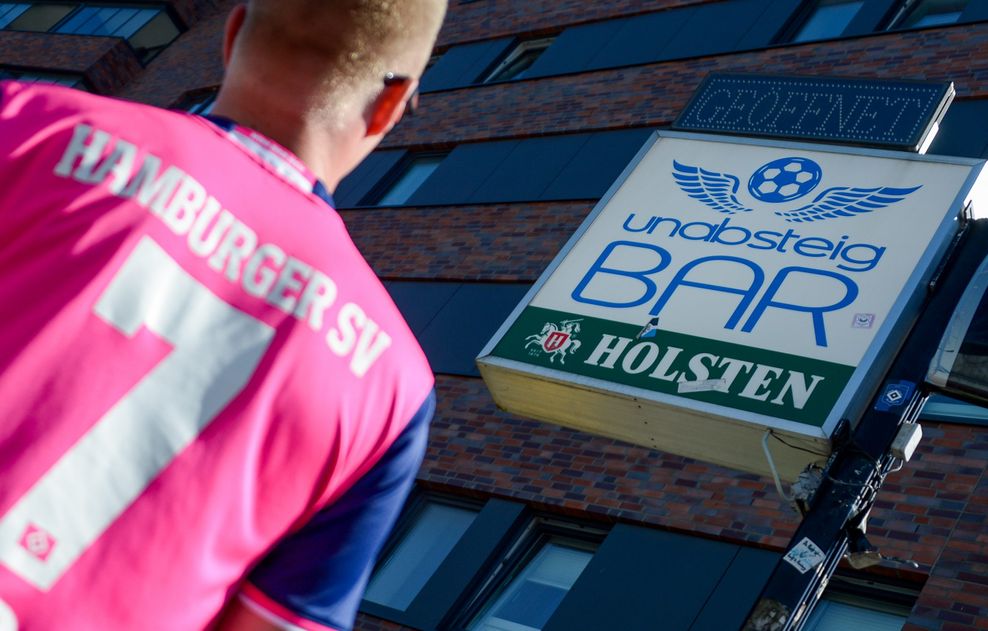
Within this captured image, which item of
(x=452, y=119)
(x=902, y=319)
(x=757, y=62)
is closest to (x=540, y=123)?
(x=452, y=119)

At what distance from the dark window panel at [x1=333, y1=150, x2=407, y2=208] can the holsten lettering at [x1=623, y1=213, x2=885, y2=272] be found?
10.1 metres

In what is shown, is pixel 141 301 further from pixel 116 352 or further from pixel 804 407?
pixel 804 407

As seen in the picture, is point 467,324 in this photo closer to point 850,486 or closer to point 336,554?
point 850,486

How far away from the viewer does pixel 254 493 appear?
166 cm

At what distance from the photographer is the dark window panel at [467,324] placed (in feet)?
44.8

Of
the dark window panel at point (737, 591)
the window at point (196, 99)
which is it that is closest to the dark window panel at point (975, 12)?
the dark window panel at point (737, 591)

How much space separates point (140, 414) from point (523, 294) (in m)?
12.2

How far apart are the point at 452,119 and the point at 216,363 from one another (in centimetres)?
1668

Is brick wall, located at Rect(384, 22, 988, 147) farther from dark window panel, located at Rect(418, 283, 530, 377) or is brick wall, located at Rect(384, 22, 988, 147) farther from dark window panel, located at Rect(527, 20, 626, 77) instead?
dark window panel, located at Rect(418, 283, 530, 377)

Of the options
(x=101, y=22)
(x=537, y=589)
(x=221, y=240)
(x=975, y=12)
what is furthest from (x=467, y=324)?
(x=101, y=22)

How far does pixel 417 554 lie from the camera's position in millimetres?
11695

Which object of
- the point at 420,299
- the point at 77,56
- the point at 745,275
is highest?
the point at 77,56

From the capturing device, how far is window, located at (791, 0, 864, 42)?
14891mm

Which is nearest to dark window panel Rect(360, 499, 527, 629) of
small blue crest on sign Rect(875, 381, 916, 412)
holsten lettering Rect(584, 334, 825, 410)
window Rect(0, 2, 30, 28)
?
holsten lettering Rect(584, 334, 825, 410)
